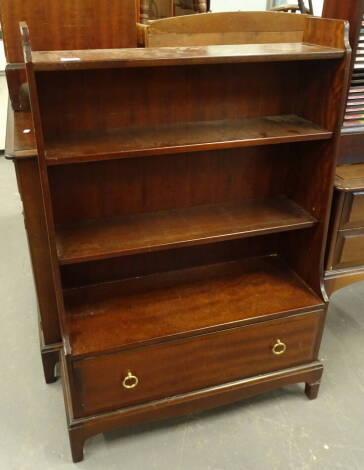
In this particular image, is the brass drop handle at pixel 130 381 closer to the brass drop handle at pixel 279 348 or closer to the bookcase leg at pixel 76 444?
the bookcase leg at pixel 76 444

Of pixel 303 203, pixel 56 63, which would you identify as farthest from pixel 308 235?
pixel 56 63

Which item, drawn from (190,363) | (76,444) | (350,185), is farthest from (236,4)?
(76,444)

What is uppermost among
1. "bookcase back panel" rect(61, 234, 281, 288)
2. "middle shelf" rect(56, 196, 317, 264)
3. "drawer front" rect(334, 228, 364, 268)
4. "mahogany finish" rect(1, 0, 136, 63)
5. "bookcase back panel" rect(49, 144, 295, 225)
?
"mahogany finish" rect(1, 0, 136, 63)

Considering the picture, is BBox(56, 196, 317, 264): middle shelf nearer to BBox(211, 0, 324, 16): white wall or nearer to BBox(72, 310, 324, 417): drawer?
BBox(72, 310, 324, 417): drawer

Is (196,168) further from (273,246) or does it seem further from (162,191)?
(273,246)

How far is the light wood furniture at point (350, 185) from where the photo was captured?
4.89 feet

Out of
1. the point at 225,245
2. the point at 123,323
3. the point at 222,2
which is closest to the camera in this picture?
the point at 123,323

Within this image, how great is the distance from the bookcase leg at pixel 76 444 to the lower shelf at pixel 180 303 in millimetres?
294

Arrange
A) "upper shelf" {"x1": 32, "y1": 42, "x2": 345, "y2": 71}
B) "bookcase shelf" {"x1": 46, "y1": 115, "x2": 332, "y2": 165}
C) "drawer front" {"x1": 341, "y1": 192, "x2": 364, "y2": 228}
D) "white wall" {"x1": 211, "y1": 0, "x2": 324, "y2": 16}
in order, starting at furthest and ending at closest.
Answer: "white wall" {"x1": 211, "y1": 0, "x2": 324, "y2": 16} → "drawer front" {"x1": 341, "y1": 192, "x2": 364, "y2": 228} → "bookcase shelf" {"x1": 46, "y1": 115, "x2": 332, "y2": 165} → "upper shelf" {"x1": 32, "y1": 42, "x2": 345, "y2": 71}

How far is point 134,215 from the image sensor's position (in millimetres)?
1582

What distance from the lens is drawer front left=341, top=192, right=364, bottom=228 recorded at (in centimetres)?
155

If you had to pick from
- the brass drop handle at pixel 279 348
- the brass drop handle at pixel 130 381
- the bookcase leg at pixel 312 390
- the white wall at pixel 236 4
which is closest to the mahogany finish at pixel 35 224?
the brass drop handle at pixel 130 381

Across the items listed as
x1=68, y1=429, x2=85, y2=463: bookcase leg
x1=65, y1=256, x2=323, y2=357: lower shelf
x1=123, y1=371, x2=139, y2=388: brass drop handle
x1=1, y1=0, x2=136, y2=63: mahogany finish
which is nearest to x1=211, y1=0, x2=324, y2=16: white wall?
x1=1, y1=0, x2=136, y2=63: mahogany finish

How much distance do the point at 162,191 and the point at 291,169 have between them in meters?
0.48
